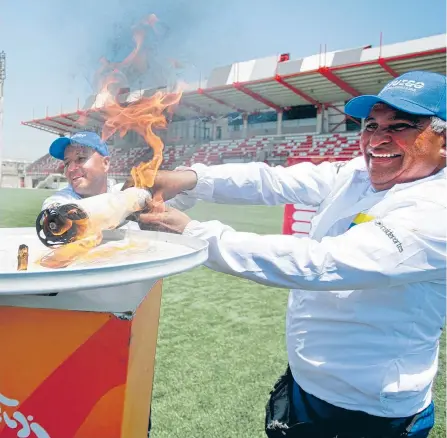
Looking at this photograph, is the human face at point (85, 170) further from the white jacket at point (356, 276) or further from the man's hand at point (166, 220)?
the man's hand at point (166, 220)

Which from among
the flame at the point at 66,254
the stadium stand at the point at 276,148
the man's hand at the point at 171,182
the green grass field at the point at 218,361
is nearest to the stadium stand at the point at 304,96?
the stadium stand at the point at 276,148

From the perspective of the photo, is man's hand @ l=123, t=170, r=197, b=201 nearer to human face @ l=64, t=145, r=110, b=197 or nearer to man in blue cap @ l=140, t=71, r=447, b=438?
man in blue cap @ l=140, t=71, r=447, b=438

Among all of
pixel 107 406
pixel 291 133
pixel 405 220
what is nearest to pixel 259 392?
pixel 107 406

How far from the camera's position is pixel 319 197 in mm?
1509

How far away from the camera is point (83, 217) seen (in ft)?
3.25

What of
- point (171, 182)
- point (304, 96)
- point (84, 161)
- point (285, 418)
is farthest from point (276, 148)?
point (285, 418)

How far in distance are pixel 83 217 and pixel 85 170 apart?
138cm

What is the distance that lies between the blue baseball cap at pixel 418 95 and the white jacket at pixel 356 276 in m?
0.16

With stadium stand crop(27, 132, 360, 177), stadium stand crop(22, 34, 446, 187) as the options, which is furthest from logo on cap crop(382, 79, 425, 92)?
stadium stand crop(27, 132, 360, 177)

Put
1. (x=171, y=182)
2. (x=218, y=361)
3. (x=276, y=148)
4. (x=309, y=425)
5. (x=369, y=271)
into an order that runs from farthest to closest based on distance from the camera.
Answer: (x=276, y=148)
(x=218, y=361)
(x=171, y=182)
(x=309, y=425)
(x=369, y=271)

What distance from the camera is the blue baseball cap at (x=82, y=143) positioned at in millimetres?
2239

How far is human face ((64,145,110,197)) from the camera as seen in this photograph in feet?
7.27

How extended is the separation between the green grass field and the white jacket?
94 centimetres

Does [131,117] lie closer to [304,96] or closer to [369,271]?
[369,271]
